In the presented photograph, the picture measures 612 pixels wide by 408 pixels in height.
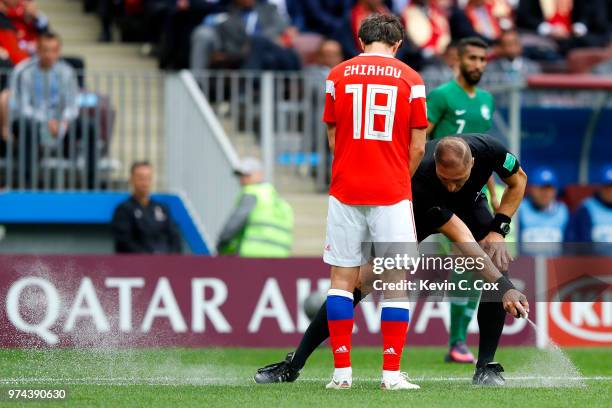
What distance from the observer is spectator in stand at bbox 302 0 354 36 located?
66.9ft

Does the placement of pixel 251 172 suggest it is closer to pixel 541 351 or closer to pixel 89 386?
pixel 541 351

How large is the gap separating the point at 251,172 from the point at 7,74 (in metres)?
2.93

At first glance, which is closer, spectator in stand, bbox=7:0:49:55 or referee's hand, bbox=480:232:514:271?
referee's hand, bbox=480:232:514:271

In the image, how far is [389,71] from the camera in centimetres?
902

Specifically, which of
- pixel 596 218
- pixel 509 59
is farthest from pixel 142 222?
pixel 509 59

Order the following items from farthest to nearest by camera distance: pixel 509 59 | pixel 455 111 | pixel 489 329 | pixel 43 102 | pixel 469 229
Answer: pixel 509 59, pixel 43 102, pixel 455 111, pixel 469 229, pixel 489 329

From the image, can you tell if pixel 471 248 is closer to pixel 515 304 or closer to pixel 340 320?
pixel 515 304

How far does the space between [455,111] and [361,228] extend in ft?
10.2

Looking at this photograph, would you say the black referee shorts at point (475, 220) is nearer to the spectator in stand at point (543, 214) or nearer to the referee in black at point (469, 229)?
the referee in black at point (469, 229)

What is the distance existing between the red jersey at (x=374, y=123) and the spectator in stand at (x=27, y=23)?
9.65m

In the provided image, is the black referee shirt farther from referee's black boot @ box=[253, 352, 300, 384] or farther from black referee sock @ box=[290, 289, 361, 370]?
referee's black boot @ box=[253, 352, 300, 384]

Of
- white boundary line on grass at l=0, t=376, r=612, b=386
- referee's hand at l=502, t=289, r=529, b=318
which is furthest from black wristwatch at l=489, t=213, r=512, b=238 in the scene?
white boundary line on grass at l=0, t=376, r=612, b=386

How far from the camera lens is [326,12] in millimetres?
20531

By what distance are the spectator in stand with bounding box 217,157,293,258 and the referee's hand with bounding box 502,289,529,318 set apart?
6.48m
